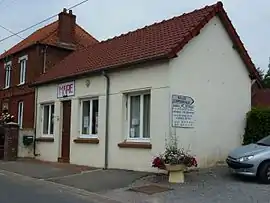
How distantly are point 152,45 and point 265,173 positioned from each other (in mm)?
6114

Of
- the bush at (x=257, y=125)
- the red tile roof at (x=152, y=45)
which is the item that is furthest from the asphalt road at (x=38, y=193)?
the bush at (x=257, y=125)

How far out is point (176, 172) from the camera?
12.8 meters

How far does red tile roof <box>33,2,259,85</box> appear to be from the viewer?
49.5 feet

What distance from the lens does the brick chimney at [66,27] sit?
26.6 metres

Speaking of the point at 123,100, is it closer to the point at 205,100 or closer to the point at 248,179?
the point at 205,100

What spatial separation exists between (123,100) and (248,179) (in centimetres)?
521

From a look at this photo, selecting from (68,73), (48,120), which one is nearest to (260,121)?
(68,73)

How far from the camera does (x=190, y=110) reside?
14.9 metres

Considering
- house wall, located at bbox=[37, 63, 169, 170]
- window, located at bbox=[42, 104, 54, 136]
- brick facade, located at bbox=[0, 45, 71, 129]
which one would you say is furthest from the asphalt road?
brick facade, located at bbox=[0, 45, 71, 129]

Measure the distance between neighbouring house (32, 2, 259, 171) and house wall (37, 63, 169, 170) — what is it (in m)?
0.03

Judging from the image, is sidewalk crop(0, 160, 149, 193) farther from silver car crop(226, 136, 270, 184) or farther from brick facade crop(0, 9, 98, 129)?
brick facade crop(0, 9, 98, 129)

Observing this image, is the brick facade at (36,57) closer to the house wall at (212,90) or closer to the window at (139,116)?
the window at (139,116)

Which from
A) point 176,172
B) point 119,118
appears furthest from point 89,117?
point 176,172

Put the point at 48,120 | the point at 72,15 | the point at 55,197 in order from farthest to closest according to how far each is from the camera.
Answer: the point at 72,15
the point at 48,120
the point at 55,197
